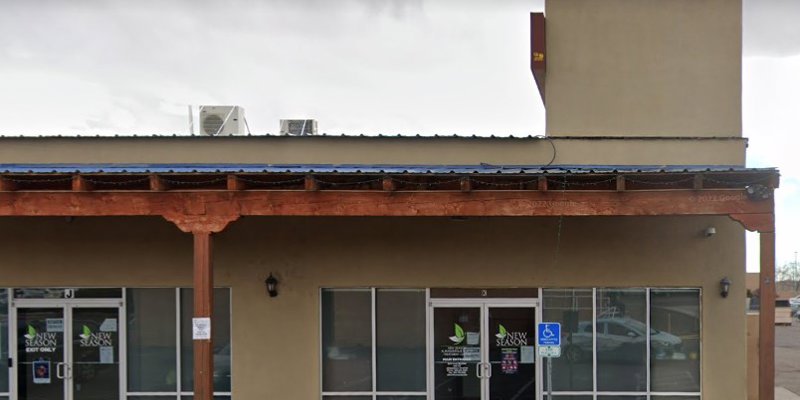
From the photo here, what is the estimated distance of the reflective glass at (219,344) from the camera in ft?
28.8

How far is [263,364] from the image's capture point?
28.4 ft

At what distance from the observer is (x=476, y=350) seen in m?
8.79

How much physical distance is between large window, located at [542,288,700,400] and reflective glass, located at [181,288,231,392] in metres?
5.14

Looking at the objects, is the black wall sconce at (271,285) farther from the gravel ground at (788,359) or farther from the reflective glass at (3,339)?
the gravel ground at (788,359)

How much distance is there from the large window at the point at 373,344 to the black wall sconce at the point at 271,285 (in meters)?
0.79

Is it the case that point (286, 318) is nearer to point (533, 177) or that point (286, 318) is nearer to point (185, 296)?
point (185, 296)

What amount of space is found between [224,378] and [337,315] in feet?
6.90

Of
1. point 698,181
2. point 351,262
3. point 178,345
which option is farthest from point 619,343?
point 178,345

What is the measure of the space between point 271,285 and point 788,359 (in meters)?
16.0

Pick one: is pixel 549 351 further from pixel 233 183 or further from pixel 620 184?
pixel 233 183

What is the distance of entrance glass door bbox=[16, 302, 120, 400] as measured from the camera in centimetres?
Result: 888

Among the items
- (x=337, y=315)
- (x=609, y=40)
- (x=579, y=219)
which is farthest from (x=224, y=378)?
(x=609, y=40)

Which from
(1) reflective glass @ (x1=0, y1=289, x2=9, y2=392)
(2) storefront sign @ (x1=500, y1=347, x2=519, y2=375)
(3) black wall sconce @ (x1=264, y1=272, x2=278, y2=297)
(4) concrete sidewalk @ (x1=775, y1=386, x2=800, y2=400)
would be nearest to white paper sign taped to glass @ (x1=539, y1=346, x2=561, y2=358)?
(2) storefront sign @ (x1=500, y1=347, x2=519, y2=375)

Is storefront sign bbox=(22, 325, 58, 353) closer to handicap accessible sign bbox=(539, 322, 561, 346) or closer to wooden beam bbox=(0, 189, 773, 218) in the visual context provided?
wooden beam bbox=(0, 189, 773, 218)
